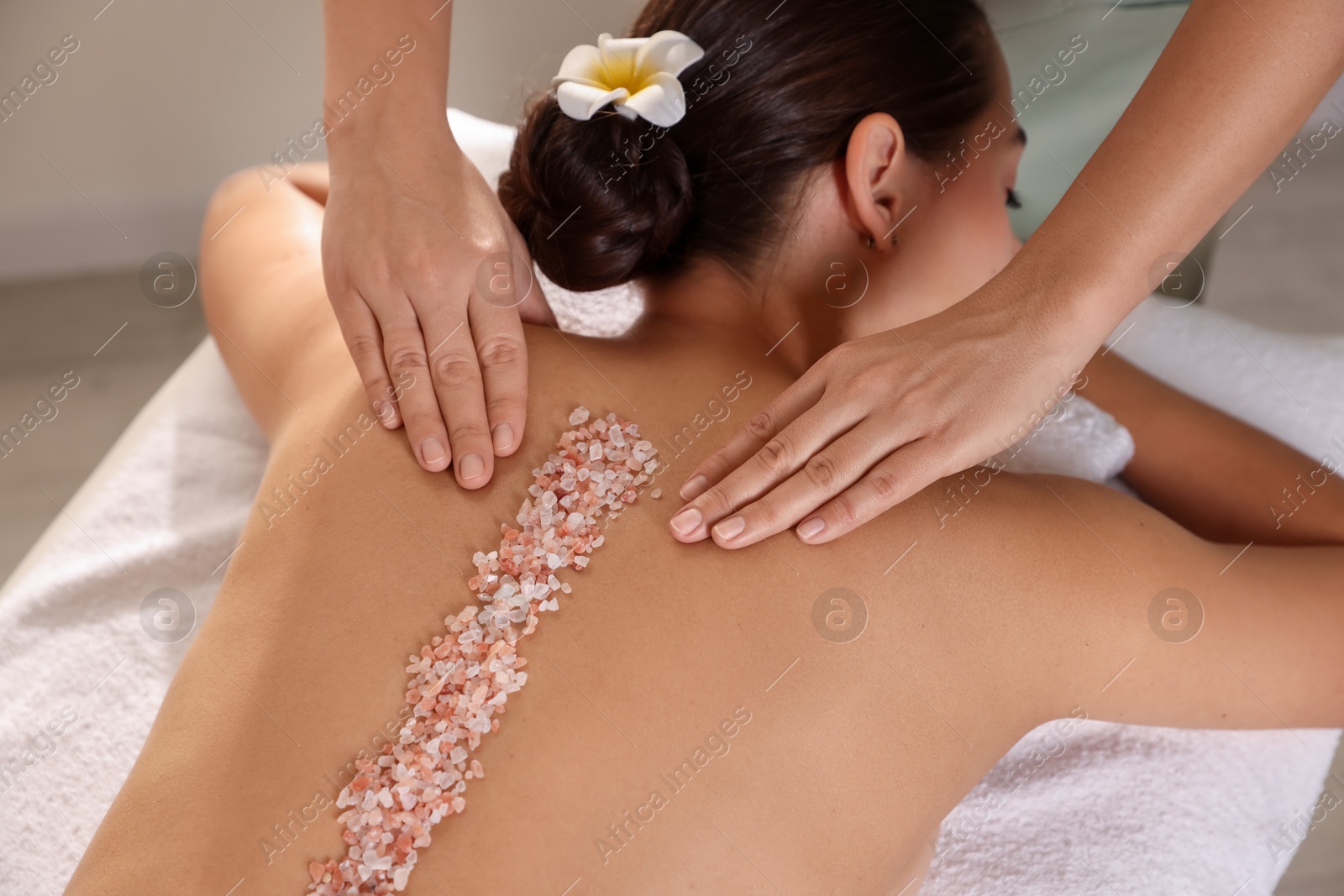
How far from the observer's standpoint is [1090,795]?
1189 mm

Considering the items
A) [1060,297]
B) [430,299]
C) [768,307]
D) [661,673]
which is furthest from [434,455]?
[1060,297]

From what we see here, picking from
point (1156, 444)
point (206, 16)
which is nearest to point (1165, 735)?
point (1156, 444)

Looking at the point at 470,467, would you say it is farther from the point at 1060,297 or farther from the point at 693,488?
the point at 1060,297

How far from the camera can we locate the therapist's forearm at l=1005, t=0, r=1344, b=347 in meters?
0.97

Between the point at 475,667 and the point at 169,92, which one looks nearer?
the point at 475,667

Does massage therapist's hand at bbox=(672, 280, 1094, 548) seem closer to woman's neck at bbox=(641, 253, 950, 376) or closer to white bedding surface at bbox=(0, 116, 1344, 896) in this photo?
woman's neck at bbox=(641, 253, 950, 376)

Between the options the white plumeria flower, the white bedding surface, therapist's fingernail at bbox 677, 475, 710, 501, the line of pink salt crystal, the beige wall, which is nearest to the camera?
the line of pink salt crystal

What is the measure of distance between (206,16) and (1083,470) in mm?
2364

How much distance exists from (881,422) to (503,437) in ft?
1.26

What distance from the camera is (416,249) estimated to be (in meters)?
1.11

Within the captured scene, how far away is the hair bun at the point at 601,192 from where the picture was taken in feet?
3.54

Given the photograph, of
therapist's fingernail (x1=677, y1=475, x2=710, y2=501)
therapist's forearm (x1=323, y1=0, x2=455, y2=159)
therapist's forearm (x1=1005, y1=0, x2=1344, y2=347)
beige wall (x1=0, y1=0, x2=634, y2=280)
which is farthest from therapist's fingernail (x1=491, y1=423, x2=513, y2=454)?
beige wall (x1=0, y1=0, x2=634, y2=280)

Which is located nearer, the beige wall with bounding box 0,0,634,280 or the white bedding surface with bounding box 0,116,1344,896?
the white bedding surface with bounding box 0,116,1344,896

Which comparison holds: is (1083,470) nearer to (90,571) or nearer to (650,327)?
(650,327)
